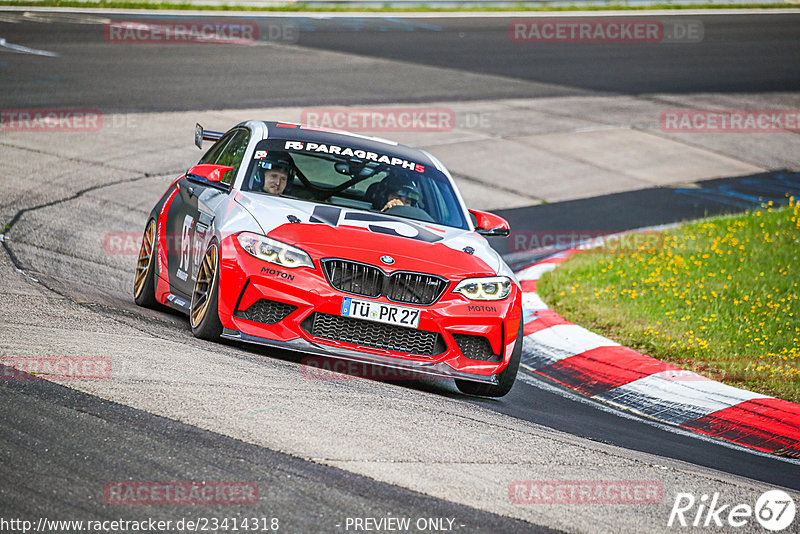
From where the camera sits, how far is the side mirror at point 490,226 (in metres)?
7.84

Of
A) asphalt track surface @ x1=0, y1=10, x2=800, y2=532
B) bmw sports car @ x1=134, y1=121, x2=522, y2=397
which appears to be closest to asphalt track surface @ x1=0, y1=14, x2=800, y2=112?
asphalt track surface @ x1=0, y1=10, x2=800, y2=532

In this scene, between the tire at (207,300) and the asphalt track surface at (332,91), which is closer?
the asphalt track surface at (332,91)

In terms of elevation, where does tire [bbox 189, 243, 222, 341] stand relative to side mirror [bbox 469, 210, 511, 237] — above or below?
below

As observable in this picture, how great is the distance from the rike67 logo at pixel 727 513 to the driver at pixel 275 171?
3695 millimetres

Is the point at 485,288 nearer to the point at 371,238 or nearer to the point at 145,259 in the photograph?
the point at 371,238

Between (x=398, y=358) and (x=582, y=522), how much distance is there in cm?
217

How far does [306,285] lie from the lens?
6391 millimetres

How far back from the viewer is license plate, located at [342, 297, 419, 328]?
6.40m

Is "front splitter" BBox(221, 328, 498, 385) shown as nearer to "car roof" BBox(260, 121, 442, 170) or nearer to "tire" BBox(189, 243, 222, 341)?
"tire" BBox(189, 243, 222, 341)

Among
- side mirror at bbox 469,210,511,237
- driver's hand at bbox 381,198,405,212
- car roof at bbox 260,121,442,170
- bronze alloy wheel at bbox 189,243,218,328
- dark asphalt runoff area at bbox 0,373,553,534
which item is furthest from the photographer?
car roof at bbox 260,121,442,170

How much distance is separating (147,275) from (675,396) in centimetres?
399

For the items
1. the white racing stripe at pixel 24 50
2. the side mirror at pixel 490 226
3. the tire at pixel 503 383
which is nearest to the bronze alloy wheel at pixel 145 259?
the side mirror at pixel 490 226

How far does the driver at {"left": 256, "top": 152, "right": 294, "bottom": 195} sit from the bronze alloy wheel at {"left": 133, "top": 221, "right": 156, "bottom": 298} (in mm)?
1168

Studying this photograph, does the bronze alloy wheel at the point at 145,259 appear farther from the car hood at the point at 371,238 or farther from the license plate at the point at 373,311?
the license plate at the point at 373,311
